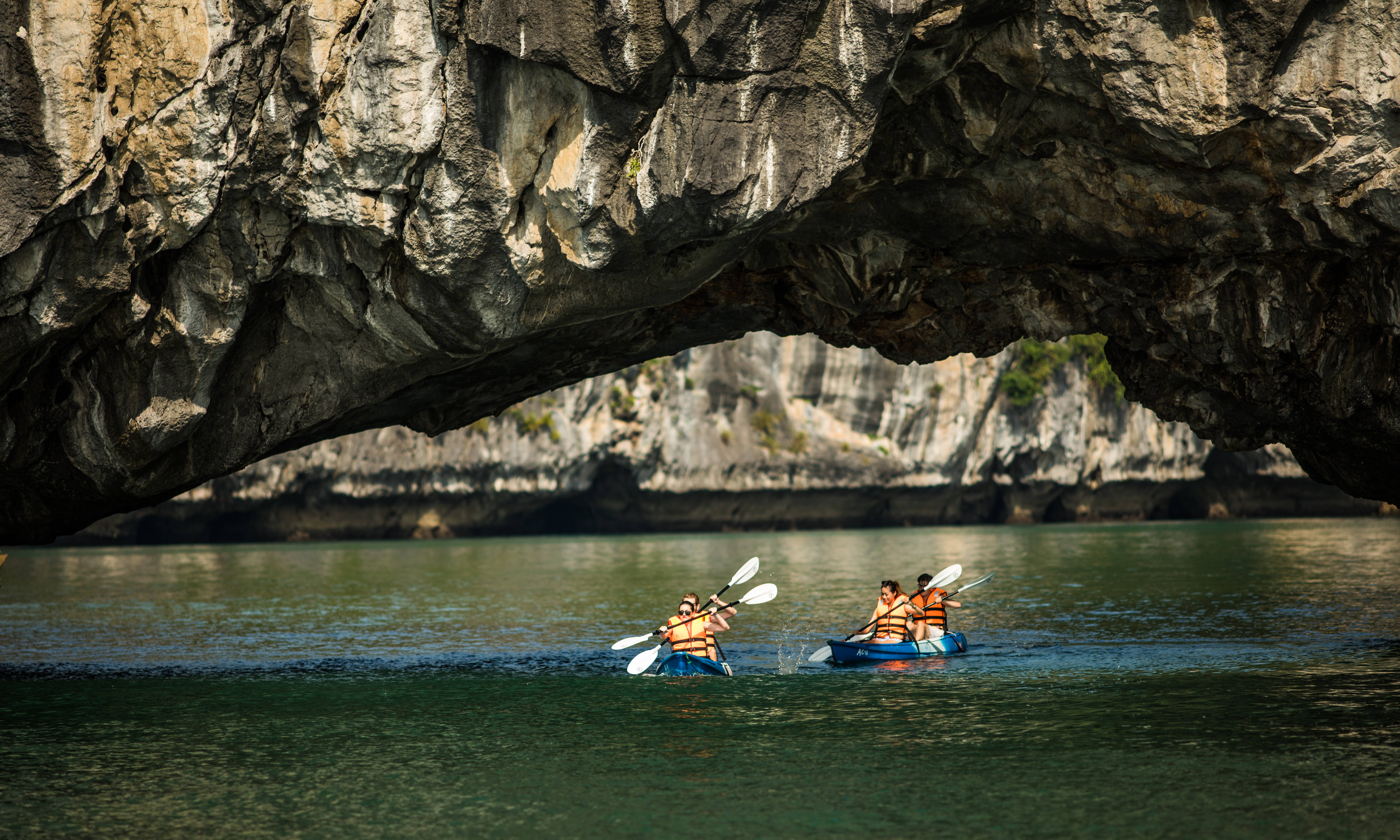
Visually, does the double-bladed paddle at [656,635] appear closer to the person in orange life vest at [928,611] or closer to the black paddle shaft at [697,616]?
the black paddle shaft at [697,616]

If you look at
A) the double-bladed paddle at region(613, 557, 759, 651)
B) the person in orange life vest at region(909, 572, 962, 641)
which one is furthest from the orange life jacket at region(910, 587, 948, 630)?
the double-bladed paddle at region(613, 557, 759, 651)

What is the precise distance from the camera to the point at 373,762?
42.0 feet

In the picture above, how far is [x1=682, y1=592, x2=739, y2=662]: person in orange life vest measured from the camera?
60.7 ft

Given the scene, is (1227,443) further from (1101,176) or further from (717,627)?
(717,627)

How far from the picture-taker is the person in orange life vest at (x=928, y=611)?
2081cm

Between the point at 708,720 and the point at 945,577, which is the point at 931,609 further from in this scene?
the point at 708,720

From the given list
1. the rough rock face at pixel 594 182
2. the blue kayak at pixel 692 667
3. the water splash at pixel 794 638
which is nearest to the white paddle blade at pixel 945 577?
the water splash at pixel 794 638

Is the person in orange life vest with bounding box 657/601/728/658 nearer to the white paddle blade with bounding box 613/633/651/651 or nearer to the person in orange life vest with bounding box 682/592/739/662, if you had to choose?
the person in orange life vest with bounding box 682/592/739/662

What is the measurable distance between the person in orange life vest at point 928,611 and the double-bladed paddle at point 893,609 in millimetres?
89

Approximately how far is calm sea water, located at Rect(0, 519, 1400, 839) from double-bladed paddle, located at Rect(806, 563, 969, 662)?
51 centimetres

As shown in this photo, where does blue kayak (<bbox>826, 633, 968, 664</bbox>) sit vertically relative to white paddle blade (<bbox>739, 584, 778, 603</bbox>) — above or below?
below

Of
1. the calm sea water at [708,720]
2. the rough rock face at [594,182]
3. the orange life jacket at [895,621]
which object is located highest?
the rough rock face at [594,182]

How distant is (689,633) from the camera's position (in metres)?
18.6

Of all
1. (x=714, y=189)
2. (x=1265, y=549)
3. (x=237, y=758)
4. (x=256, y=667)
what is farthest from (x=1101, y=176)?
(x=1265, y=549)
